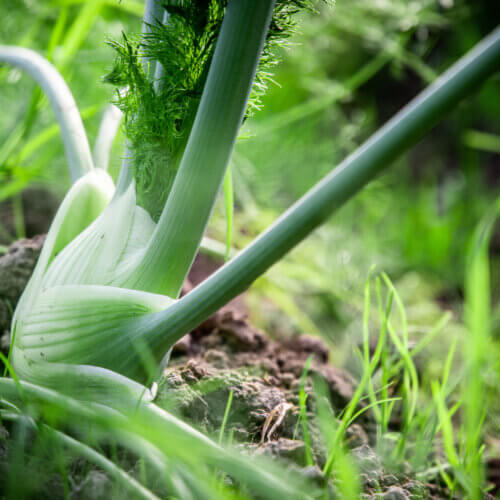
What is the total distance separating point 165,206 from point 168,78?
4.2 inches

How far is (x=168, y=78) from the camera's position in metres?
0.35

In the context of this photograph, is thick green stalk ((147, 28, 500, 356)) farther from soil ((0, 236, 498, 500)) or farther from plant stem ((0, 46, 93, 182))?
plant stem ((0, 46, 93, 182))

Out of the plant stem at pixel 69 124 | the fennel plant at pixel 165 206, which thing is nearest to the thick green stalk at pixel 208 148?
the fennel plant at pixel 165 206

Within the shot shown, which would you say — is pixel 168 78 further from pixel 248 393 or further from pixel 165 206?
pixel 248 393

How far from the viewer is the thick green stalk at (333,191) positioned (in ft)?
0.80

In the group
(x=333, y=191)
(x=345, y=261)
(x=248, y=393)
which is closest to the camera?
(x=333, y=191)

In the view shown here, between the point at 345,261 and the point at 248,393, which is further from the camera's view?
the point at 345,261

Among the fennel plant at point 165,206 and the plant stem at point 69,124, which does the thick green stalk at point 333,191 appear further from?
the plant stem at point 69,124

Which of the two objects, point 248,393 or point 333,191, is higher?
point 333,191

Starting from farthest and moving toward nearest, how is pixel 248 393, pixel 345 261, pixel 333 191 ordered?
1. pixel 345 261
2. pixel 248 393
3. pixel 333 191

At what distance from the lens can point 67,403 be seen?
0.26 m

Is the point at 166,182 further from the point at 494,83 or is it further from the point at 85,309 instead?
the point at 494,83

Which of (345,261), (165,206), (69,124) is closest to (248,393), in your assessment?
(165,206)

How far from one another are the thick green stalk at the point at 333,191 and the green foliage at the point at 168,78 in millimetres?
Answer: 120
